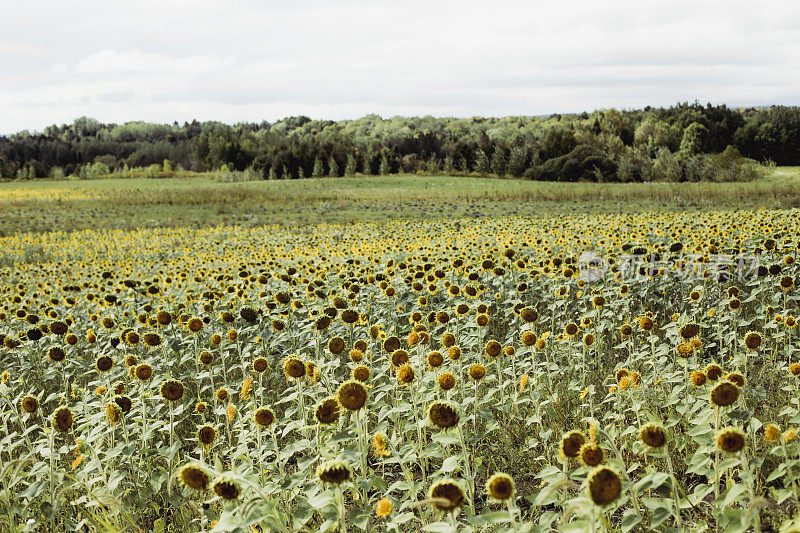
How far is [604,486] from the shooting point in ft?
5.99

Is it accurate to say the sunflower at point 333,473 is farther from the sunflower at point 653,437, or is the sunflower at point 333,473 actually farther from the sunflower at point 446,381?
the sunflower at point 653,437

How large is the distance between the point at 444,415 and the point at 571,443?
1.74 ft

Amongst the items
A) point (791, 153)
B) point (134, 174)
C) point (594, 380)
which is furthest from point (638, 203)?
point (134, 174)

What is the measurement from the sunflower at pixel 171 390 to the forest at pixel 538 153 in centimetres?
3962

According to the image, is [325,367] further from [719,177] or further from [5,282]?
[719,177]

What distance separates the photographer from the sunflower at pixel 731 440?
202cm

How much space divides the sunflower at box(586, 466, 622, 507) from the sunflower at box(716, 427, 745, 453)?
50 cm

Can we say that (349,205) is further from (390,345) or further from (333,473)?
(333,473)

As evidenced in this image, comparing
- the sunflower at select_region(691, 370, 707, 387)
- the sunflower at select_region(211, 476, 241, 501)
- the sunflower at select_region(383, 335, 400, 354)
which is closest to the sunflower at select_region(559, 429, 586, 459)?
the sunflower at select_region(691, 370, 707, 387)

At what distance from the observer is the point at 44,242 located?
16281 millimetres

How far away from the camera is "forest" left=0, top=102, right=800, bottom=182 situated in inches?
1727

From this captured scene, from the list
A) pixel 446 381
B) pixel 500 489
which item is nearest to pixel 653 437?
pixel 500 489

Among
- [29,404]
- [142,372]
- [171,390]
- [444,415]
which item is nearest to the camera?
[444,415]

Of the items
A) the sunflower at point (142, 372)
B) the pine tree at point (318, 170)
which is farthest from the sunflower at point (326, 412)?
the pine tree at point (318, 170)
